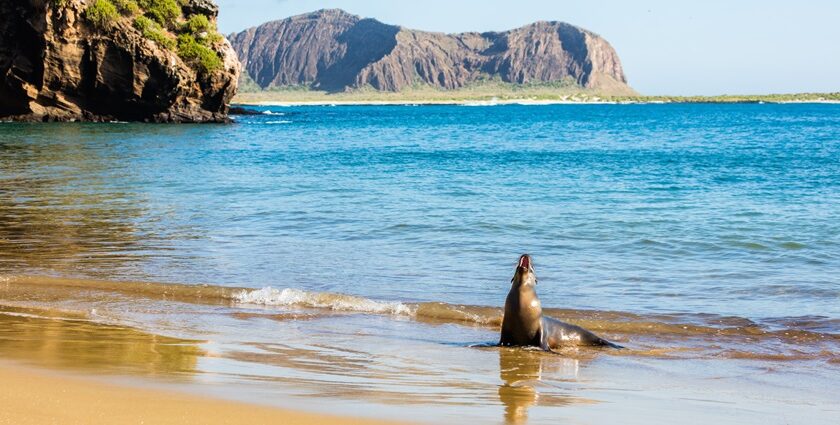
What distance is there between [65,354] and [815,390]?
6.21m

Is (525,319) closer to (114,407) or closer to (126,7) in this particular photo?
(114,407)

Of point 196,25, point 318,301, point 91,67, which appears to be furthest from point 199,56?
point 318,301

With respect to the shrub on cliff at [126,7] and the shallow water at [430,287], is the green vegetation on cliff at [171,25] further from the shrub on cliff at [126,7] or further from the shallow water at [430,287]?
the shallow water at [430,287]

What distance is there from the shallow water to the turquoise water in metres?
0.08

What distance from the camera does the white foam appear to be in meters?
11.3

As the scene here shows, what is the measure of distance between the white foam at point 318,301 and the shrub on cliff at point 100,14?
57259mm

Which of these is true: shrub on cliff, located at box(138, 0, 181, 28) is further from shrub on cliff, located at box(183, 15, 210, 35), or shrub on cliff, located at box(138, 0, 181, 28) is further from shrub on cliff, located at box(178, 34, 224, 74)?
shrub on cliff, located at box(178, 34, 224, 74)

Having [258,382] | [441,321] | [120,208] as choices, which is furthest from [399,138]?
[258,382]

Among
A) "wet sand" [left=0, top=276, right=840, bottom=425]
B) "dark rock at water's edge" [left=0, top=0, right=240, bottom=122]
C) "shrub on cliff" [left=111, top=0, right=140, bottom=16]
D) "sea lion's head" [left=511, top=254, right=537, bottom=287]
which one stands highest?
"shrub on cliff" [left=111, top=0, right=140, bottom=16]

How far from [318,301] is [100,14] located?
58.0 meters

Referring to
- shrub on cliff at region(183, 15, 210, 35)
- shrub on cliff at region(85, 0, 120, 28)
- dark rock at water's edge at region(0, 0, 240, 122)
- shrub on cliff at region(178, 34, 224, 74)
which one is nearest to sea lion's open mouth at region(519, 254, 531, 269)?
dark rock at water's edge at region(0, 0, 240, 122)

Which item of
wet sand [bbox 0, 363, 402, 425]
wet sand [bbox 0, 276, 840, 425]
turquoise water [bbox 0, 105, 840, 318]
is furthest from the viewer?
turquoise water [bbox 0, 105, 840, 318]

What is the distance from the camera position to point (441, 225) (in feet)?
60.6

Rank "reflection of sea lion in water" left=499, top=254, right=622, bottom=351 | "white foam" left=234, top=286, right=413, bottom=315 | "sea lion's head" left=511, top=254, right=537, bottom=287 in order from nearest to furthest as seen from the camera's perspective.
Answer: "sea lion's head" left=511, top=254, right=537, bottom=287, "reflection of sea lion in water" left=499, top=254, right=622, bottom=351, "white foam" left=234, top=286, right=413, bottom=315
